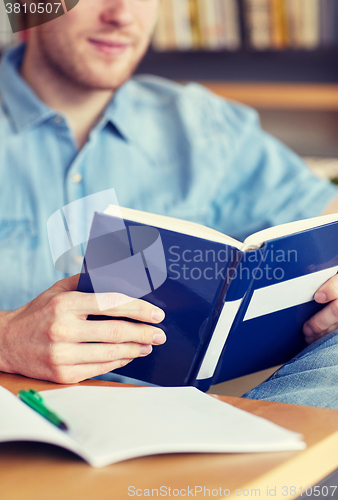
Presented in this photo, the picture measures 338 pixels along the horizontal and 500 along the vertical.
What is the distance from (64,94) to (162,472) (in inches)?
36.2

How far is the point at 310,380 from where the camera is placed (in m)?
0.55

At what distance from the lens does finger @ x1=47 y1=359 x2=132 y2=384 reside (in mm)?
522

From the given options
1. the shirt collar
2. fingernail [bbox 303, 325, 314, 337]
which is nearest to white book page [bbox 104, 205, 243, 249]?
fingernail [bbox 303, 325, 314, 337]

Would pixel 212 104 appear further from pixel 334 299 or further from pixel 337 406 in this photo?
pixel 337 406

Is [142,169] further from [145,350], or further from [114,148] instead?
[145,350]

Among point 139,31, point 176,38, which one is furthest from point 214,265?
point 176,38

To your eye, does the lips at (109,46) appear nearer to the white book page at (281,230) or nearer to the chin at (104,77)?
the chin at (104,77)

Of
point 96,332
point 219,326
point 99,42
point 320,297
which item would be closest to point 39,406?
point 96,332

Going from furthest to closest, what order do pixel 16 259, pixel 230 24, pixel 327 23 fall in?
1. pixel 230 24
2. pixel 327 23
3. pixel 16 259

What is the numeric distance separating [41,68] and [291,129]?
126 centimetres

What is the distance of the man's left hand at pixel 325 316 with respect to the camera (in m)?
0.64

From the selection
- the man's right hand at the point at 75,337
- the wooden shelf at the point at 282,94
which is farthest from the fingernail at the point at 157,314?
the wooden shelf at the point at 282,94

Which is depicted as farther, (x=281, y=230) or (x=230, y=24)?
(x=230, y=24)

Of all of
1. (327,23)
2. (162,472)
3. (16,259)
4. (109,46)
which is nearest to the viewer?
(162,472)
